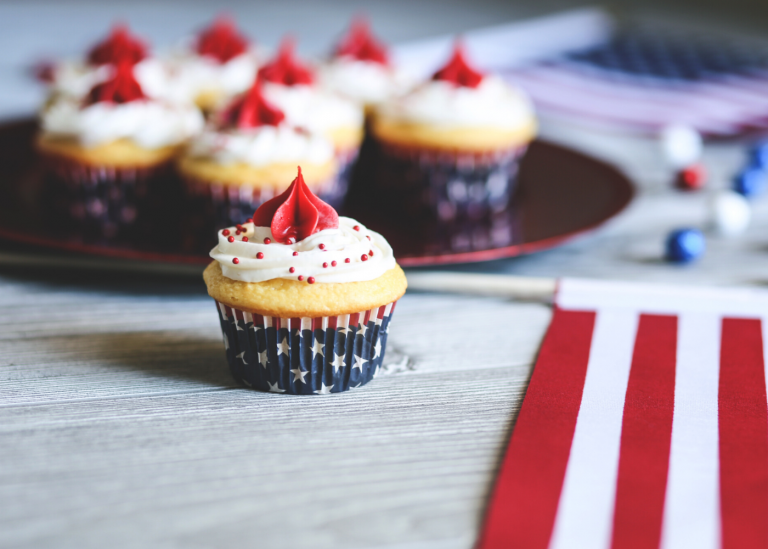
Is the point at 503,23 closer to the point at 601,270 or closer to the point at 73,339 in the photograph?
the point at 601,270

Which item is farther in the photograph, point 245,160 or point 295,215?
point 245,160

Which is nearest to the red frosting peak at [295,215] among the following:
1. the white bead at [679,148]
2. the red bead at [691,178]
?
the red bead at [691,178]

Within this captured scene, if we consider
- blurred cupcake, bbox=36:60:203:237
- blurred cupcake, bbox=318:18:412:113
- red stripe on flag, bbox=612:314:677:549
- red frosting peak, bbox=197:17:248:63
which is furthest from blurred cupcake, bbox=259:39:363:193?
red stripe on flag, bbox=612:314:677:549

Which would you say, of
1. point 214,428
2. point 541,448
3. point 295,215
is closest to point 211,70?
point 295,215

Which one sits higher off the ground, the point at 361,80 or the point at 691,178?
the point at 361,80

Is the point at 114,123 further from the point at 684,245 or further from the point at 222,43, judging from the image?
the point at 684,245

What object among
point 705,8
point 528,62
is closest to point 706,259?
point 528,62
